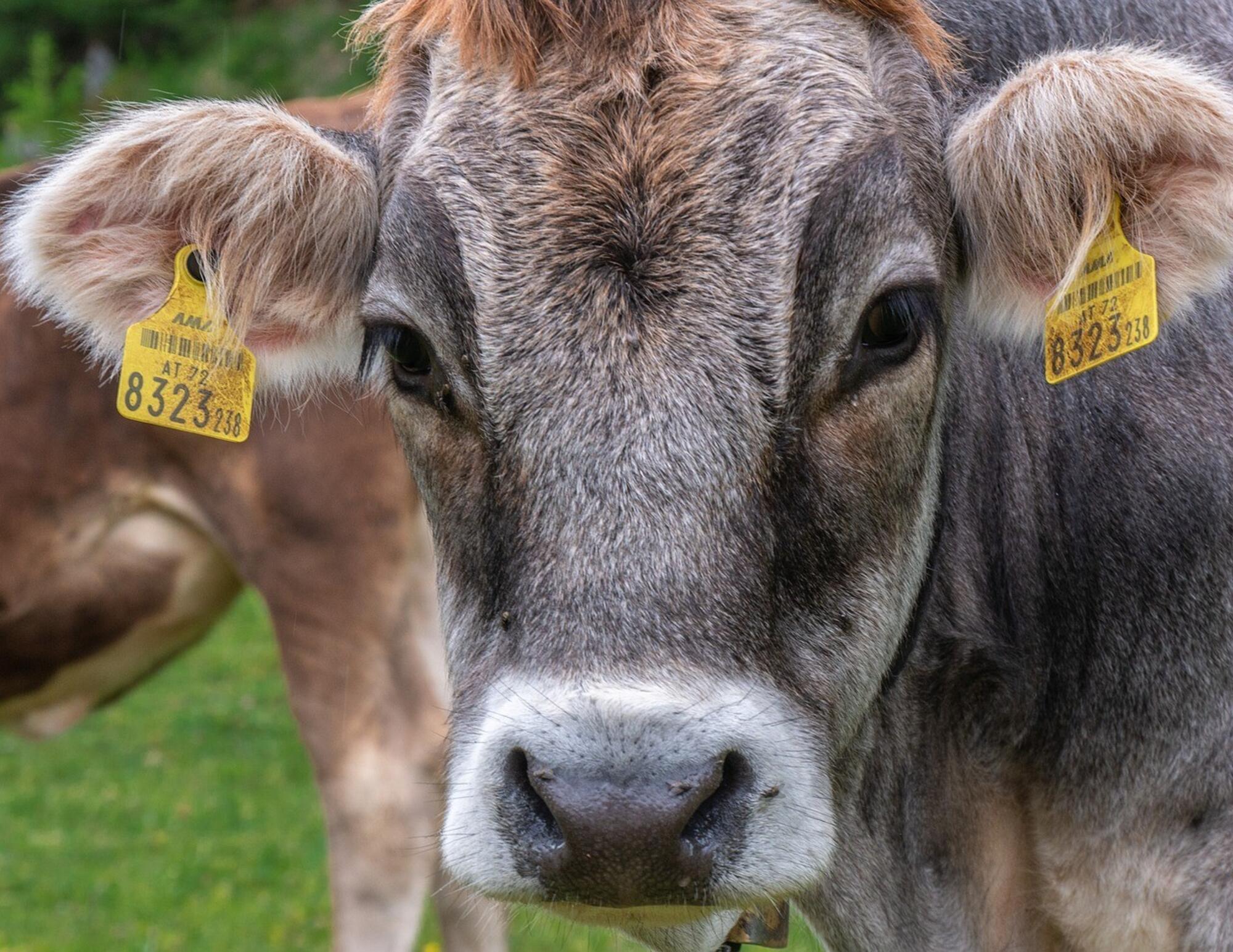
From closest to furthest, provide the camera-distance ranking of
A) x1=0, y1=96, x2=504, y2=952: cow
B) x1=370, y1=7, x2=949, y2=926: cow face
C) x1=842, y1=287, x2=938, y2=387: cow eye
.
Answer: x1=370, y1=7, x2=949, y2=926: cow face < x1=842, y1=287, x2=938, y2=387: cow eye < x1=0, y1=96, x2=504, y2=952: cow

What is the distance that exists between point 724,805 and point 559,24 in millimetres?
1432

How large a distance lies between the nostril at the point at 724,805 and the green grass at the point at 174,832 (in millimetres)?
3870

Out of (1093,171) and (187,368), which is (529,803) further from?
(1093,171)

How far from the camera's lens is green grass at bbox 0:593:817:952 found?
24.6 ft

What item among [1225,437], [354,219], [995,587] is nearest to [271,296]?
[354,219]

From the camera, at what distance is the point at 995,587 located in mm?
3438

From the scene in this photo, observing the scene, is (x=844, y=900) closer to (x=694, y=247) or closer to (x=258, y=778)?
(x=694, y=247)

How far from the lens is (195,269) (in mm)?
3443

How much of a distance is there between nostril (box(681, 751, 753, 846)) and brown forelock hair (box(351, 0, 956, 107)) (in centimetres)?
130

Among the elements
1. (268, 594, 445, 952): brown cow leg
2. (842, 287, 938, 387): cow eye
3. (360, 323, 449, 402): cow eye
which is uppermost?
(842, 287, 938, 387): cow eye

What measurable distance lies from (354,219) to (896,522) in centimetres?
129

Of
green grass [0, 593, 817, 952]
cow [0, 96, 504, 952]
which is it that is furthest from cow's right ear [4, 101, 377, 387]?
green grass [0, 593, 817, 952]

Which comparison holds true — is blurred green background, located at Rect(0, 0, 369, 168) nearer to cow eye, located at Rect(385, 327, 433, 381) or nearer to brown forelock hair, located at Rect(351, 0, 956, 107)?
brown forelock hair, located at Rect(351, 0, 956, 107)

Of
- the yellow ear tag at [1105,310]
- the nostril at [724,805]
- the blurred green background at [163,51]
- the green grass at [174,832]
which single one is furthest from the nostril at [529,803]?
the blurred green background at [163,51]
